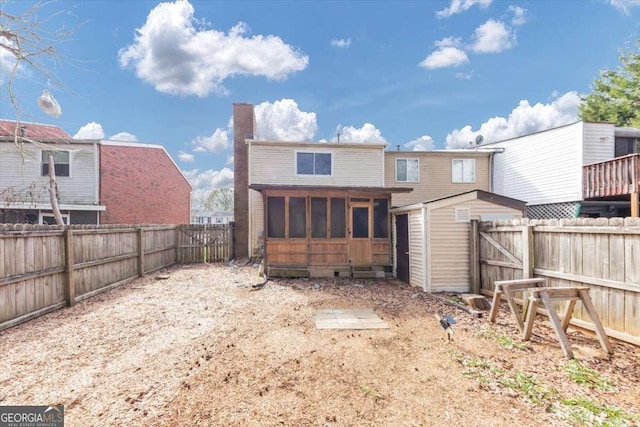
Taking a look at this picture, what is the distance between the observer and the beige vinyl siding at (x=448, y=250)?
743 cm

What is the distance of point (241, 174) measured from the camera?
14.2 m

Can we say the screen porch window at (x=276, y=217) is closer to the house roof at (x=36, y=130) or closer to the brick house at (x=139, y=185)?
the brick house at (x=139, y=185)

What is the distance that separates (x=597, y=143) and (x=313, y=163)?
13275mm

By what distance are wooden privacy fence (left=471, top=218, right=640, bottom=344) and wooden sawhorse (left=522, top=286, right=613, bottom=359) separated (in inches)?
18.2

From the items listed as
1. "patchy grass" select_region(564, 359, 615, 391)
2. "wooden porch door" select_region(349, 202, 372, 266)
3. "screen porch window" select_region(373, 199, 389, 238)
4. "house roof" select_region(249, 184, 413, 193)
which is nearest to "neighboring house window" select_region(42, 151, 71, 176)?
"house roof" select_region(249, 184, 413, 193)

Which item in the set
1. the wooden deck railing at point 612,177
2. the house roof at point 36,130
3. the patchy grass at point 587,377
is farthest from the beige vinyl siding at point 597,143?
the house roof at point 36,130

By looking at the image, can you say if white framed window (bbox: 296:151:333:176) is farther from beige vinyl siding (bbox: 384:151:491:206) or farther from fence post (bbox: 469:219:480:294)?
fence post (bbox: 469:219:480:294)

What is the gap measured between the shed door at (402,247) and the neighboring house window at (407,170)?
5.67m

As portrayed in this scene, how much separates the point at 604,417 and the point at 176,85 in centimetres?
2085

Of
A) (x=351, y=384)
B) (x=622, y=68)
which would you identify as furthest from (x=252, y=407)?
(x=622, y=68)

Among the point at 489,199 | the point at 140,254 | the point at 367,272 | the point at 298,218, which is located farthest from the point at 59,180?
the point at 489,199

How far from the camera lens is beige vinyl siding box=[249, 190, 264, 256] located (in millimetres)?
13047

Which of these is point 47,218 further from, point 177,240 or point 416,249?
point 416,249

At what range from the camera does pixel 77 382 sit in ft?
10.2
